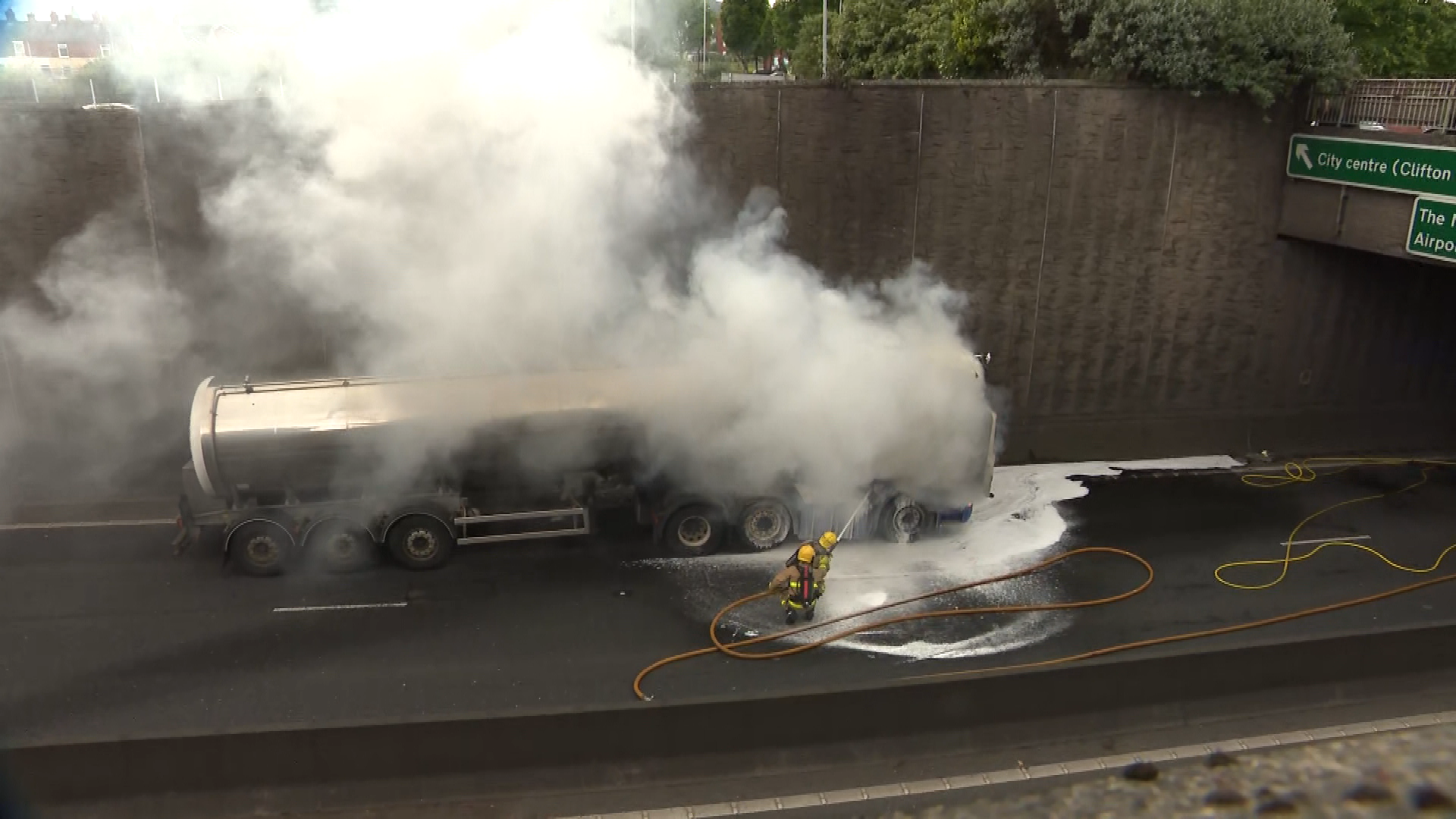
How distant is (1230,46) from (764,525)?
9471 millimetres

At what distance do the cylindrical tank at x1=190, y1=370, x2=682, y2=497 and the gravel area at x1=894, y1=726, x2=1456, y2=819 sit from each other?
5.25m

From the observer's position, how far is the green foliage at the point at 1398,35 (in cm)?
2002

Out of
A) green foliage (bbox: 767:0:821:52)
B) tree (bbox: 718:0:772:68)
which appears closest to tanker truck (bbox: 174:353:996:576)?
green foliage (bbox: 767:0:821:52)

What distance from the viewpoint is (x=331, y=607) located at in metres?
10.2

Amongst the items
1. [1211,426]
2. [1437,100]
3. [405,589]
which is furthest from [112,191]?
[1437,100]

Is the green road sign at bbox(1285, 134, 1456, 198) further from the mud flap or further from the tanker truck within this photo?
the mud flap

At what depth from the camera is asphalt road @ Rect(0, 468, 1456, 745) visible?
8.62 metres

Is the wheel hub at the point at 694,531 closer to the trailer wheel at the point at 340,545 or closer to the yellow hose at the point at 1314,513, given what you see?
the trailer wheel at the point at 340,545

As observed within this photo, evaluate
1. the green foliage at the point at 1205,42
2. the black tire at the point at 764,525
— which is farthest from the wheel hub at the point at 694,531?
the green foliage at the point at 1205,42

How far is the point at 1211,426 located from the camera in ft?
50.6

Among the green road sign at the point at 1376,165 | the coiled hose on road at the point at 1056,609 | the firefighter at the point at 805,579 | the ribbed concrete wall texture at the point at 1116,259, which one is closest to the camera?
the coiled hose on road at the point at 1056,609

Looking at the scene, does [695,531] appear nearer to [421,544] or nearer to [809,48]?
[421,544]

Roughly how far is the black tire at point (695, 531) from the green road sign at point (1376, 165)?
9.87 meters

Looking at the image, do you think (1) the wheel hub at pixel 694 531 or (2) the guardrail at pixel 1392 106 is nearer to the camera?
(1) the wheel hub at pixel 694 531
